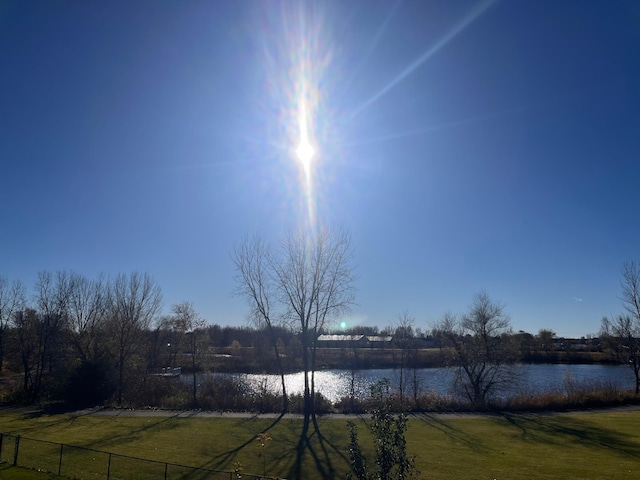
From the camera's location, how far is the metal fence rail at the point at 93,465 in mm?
11969

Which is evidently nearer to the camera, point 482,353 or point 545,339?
point 482,353

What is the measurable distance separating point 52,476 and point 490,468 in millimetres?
13313

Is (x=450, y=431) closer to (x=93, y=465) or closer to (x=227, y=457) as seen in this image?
(x=227, y=457)

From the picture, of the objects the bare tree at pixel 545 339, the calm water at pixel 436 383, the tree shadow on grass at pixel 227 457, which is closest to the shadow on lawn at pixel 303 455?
the tree shadow on grass at pixel 227 457

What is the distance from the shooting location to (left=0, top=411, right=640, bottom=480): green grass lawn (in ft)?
41.8

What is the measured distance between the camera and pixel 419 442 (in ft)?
52.4

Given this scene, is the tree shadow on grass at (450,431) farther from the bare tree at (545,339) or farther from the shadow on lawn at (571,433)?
the bare tree at (545,339)

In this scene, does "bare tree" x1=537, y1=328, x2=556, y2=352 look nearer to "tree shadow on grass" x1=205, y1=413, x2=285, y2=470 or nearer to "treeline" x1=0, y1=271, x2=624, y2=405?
"treeline" x1=0, y1=271, x2=624, y2=405

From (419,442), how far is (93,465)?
11.7 meters

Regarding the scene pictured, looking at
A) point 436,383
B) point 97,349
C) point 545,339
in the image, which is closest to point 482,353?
point 436,383

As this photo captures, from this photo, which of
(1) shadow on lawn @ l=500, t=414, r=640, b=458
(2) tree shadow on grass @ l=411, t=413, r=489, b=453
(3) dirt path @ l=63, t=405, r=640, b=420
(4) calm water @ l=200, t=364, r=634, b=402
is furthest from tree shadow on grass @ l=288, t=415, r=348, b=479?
(4) calm water @ l=200, t=364, r=634, b=402

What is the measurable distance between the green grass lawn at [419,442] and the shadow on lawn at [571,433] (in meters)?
0.03

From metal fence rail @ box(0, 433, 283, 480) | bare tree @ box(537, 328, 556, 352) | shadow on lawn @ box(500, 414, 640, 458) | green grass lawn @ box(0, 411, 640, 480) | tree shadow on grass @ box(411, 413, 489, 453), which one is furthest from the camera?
bare tree @ box(537, 328, 556, 352)

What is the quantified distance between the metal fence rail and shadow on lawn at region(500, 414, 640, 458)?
1275 cm
